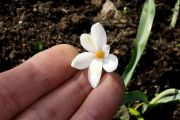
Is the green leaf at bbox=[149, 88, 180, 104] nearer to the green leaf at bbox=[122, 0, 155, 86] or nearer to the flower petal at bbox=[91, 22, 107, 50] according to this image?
the green leaf at bbox=[122, 0, 155, 86]

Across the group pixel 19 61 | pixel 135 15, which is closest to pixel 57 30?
pixel 19 61

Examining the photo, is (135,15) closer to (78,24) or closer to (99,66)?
(78,24)

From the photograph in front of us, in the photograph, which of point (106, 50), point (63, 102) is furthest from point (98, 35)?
point (63, 102)

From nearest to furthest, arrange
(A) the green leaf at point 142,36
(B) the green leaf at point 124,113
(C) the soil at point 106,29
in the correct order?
1. (A) the green leaf at point 142,36
2. (B) the green leaf at point 124,113
3. (C) the soil at point 106,29

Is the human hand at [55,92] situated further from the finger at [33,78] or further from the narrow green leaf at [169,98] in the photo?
the narrow green leaf at [169,98]

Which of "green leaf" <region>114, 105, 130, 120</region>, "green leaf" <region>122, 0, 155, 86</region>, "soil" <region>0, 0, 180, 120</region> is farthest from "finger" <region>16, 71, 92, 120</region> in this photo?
"soil" <region>0, 0, 180, 120</region>

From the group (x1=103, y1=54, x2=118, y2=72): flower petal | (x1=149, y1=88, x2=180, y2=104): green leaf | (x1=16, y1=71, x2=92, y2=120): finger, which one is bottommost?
(x1=149, y1=88, x2=180, y2=104): green leaf

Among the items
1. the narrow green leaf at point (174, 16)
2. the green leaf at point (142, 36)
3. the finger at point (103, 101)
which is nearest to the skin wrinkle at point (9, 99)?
the finger at point (103, 101)
